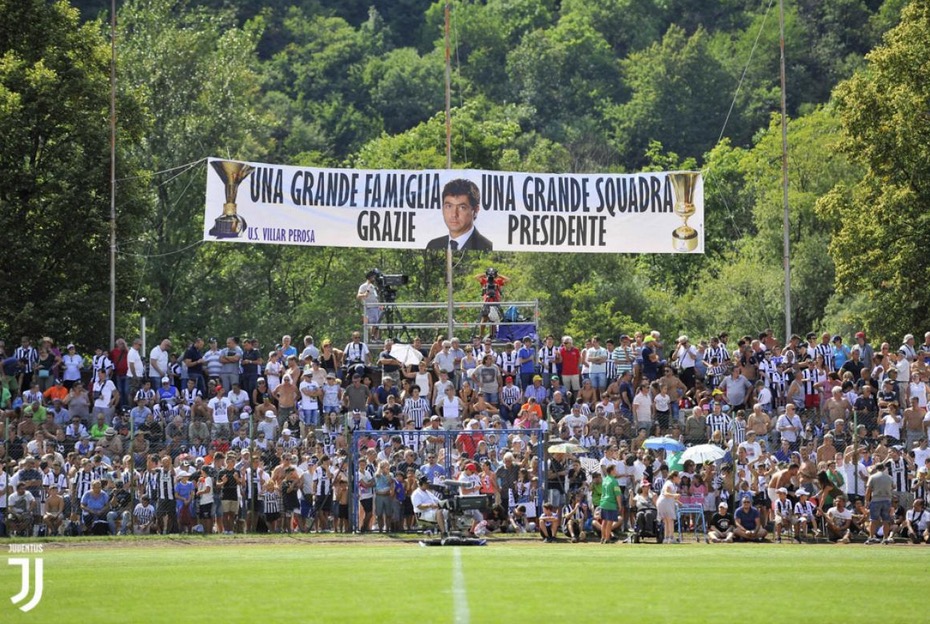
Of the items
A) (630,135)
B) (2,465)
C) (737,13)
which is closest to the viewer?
(2,465)

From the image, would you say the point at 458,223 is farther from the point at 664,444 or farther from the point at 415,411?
the point at 664,444

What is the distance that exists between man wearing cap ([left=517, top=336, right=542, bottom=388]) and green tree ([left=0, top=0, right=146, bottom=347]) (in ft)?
37.1

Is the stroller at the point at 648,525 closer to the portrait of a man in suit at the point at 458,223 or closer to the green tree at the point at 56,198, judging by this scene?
the portrait of a man in suit at the point at 458,223

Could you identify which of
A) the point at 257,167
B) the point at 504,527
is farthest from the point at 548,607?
the point at 257,167

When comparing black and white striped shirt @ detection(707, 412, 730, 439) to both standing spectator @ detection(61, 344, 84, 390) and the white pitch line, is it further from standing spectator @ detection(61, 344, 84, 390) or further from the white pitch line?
standing spectator @ detection(61, 344, 84, 390)

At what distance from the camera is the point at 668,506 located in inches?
1047

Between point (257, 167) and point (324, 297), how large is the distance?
101 feet

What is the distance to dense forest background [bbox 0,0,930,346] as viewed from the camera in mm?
37625

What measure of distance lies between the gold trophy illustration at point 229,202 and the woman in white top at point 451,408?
6.91m

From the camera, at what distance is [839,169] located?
201ft

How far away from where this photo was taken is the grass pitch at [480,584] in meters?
16.3

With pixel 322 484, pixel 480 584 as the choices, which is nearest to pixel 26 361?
pixel 322 484

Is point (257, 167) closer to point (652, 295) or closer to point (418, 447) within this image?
point (418, 447)

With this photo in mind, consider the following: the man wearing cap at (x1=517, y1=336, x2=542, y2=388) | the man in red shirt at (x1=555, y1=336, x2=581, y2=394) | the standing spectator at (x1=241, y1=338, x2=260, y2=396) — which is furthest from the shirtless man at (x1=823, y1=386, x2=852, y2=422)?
the standing spectator at (x1=241, y1=338, x2=260, y2=396)
